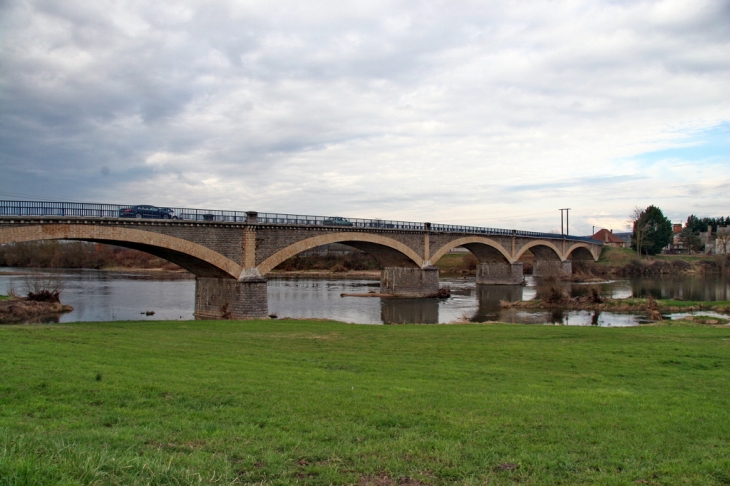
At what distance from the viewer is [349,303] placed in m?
43.4

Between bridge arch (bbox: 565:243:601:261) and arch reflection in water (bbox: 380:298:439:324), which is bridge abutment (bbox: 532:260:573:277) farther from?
arch reflection in water (bbox: 380:298:439:324)

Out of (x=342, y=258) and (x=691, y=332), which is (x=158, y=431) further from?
(x=342, y=258)

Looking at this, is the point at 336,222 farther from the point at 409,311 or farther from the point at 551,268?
the point at 551,268

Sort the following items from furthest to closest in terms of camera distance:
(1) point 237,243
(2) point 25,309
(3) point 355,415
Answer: (2) point 25,309 < (1) point 237,243 < (3) point 355,415

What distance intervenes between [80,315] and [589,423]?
110 feet

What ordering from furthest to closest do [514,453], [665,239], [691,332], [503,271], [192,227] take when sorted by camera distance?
[665,239]
[503,271]
[192,227]
[691,332]
[514,453]

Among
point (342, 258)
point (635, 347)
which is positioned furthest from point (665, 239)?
point (635, 347)

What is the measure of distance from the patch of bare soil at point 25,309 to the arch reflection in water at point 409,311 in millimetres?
22375

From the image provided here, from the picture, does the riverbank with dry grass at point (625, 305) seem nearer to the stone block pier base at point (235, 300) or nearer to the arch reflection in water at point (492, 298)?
the arch reflection in water at point (492, 298)

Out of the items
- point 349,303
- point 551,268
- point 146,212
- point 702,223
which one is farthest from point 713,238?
point 146,212

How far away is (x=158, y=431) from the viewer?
21.0 feet

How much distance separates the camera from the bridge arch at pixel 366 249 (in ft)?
114

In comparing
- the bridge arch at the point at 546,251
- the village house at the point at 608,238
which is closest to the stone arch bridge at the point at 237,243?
the bridge arch at the point at 546,251

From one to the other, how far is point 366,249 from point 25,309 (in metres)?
28.0
